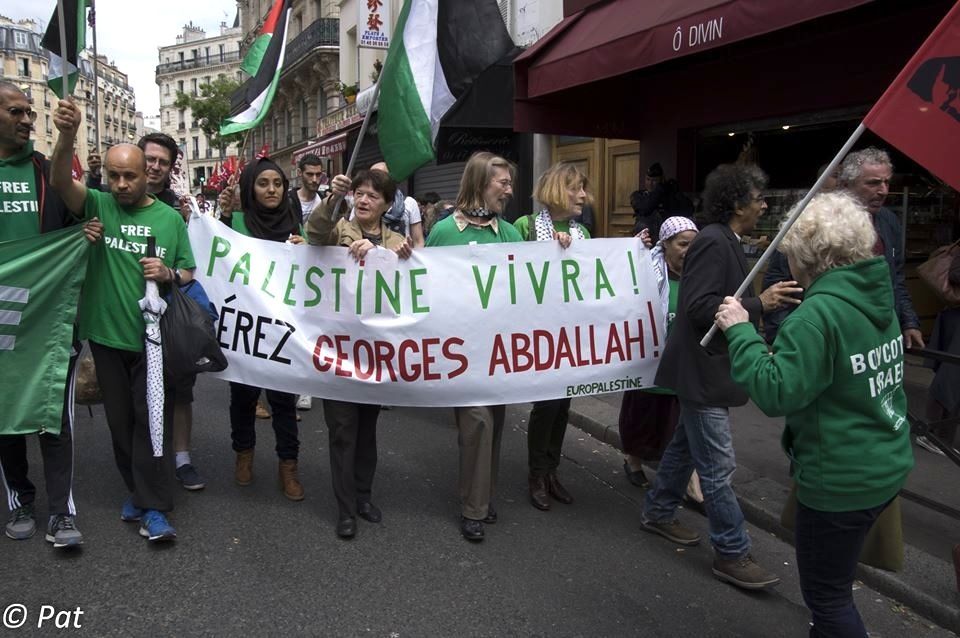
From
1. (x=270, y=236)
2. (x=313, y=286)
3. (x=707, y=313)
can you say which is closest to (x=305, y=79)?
(x=270, y=236)

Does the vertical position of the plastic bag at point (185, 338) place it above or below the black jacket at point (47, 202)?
below

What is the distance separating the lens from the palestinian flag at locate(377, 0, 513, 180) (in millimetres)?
3844

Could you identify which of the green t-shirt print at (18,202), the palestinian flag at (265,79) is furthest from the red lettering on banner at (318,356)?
the palestinian flag at (265,79)

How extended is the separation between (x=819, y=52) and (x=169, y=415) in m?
6.28

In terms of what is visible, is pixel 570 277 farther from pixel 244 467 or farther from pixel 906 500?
pixel 906 500

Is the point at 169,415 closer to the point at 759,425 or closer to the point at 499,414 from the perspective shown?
the point at 499,414

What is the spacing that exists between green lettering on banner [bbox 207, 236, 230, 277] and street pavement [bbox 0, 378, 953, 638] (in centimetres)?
128

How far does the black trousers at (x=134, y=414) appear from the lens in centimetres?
360

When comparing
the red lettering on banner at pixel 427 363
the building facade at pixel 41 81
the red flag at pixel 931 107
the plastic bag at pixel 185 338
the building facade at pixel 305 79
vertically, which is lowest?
the red lettering on banner at pixel 427 363

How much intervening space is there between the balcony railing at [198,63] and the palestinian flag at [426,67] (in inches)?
3789

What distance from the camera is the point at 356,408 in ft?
12.8

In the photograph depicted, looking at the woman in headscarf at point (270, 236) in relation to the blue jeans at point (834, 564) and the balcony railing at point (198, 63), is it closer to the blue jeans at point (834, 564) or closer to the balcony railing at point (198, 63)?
the blue jeans at point (834, 564)

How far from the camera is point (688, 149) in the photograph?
8.77 metres
